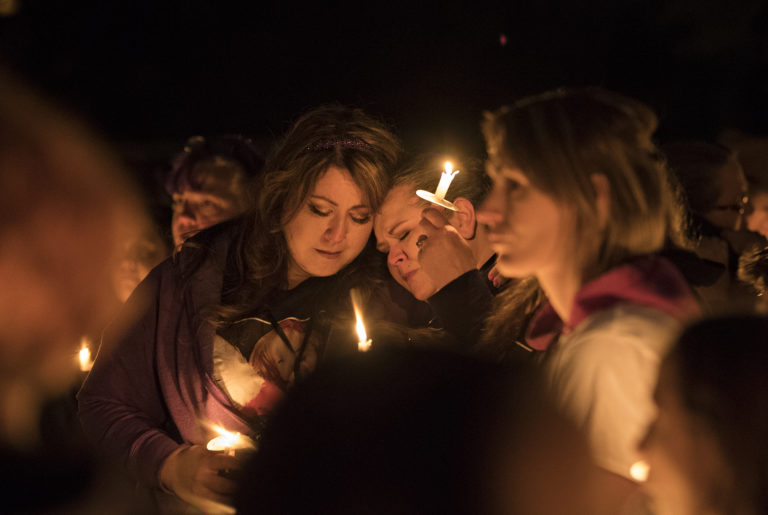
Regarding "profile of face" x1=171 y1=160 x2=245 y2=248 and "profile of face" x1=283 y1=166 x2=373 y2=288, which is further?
"profile of face" x1=171 y1=160 x2=245 y2=248

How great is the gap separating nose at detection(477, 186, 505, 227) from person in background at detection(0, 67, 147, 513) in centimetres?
306

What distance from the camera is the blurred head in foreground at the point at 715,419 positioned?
4.12ft

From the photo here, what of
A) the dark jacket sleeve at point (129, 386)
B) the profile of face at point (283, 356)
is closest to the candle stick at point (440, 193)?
the profile of face at point (283, 356)

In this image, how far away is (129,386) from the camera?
2920 millimetres

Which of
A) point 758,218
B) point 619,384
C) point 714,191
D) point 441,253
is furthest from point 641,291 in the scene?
point 758,218

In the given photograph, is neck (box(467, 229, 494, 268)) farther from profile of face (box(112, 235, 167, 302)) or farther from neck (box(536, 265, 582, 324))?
profile of face (box(112, 235, 167, 302))

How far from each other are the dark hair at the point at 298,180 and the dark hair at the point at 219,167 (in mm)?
965

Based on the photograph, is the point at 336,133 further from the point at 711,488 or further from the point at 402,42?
the point at 402,42

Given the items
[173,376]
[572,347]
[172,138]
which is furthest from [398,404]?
[172,138]

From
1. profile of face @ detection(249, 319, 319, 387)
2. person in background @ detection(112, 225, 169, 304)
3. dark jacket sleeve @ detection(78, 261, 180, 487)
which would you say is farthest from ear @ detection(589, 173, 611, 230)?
person in background @ detection(112, 225, 169, 304)

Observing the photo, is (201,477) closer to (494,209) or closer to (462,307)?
(462,307)

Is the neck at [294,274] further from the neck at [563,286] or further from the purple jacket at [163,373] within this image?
the neck at [563,286]

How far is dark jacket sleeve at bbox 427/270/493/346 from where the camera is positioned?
2.39 metres

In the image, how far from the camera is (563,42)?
37.6 feet
